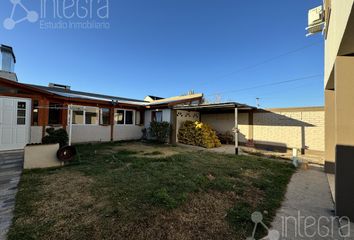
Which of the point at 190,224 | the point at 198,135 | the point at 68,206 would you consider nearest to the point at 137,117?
the point at 198,135

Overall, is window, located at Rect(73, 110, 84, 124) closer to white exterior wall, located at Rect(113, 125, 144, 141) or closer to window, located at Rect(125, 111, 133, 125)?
white exterior wall, located at Rect(113, 125, 144, 141)

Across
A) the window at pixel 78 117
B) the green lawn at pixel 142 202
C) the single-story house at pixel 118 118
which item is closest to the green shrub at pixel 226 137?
the single-story house at pixel 118 118

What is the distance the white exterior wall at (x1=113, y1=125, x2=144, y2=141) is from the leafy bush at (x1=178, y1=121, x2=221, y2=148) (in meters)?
3.43

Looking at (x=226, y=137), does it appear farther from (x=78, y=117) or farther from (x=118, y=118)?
(x=78, y=117)

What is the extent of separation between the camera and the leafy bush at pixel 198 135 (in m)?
10.8

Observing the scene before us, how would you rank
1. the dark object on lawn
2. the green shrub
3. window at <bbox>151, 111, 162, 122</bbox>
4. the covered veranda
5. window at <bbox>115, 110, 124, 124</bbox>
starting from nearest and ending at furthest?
the dark object on lawn, the covered veranda, the green shrub, window at <bbox>115, 110, 124, 124</bbox>, window at <bbox>151, 111, 162, 122</bbox>

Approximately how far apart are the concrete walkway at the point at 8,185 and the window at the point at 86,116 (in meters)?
3.80

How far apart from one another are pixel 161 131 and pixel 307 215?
9341mm

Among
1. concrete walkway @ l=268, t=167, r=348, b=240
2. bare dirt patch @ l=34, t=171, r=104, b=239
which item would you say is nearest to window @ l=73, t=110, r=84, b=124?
bare dirt patch @ l=34, t=171, r=104, b=239

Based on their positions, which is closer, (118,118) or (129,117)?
(118,118)

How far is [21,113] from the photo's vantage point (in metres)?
8.08

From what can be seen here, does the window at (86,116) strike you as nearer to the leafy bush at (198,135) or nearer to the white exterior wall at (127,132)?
the white exterior wall at (127,132)

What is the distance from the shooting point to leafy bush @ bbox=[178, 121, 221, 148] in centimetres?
1076

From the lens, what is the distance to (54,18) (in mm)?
7551
